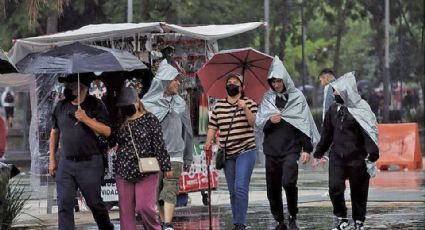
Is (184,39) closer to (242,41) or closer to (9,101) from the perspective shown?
(242,41)

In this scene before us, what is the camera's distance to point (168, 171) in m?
11.4

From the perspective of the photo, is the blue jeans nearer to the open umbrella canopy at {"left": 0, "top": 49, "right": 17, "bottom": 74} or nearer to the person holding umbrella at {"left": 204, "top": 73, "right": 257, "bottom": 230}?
the person holding umbrella at {"left": 204, "top": 73, "right": 257, "bottom": 230}

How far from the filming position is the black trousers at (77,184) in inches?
447

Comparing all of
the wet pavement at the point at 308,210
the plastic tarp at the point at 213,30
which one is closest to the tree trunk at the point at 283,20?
the wet pavement at the point at 308,210

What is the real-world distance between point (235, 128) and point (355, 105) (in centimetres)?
137

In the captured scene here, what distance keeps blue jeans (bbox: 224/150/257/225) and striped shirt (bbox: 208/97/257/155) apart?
0.34 feet

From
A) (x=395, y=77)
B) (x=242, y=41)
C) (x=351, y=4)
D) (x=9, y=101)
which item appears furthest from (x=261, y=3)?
(x=395, y=77)

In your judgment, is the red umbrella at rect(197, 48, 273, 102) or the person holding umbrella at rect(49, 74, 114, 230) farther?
the red umbrella at rect(197, 48, 273, 102)

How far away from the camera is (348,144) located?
1312 centimetres

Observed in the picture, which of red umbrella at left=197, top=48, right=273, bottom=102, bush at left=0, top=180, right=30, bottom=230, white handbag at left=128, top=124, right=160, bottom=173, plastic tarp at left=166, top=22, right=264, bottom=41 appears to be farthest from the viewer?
plastic tarp at left=166, top=22, right=264, bottom=41

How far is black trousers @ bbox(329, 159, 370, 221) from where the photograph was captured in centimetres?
1320

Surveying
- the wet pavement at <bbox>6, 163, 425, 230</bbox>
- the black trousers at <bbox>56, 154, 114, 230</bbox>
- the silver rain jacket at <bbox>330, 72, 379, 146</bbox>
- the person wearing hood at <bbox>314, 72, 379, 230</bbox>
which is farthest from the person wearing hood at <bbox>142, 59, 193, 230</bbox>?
the black trousers at <bbox>56, 154, 114, 230</bbox>

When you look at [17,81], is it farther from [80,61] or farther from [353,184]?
[80,61]

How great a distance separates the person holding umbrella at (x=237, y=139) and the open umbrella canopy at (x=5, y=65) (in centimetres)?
241
